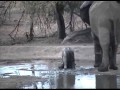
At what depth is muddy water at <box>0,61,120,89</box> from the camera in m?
11.3

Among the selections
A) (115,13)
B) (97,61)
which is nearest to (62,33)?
(97,61)

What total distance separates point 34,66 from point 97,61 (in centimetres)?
297

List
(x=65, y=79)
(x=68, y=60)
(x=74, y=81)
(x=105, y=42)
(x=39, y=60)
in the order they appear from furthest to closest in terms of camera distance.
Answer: (x=39, y=60)
(x=68, y=60)
(x=105, y=42)
(x=65, y=79)
(x=74, y=81)

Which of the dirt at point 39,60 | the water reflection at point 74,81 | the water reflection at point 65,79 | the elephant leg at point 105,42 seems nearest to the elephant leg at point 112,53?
the dirt at point 39,60

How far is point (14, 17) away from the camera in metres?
36.0

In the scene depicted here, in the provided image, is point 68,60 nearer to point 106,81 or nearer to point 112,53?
point 112,53

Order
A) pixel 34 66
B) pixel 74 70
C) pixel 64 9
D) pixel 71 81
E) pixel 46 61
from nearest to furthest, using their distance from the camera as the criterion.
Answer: pixel 71 81 < pixel 74 70 < pixel 34 66 < pixel 46 61 < pixel 64 9

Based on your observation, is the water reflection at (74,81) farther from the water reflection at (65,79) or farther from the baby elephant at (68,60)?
the baby elephant at (68,60)

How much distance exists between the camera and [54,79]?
12664mm

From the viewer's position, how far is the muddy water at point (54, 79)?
37.1 feet

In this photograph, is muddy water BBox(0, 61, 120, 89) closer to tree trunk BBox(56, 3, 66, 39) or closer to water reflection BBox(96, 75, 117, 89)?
water reflection BBox(96, 75, 117, 89)

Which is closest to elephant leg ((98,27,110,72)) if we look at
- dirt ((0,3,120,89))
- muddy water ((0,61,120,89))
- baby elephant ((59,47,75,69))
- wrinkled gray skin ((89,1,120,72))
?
wrinkled gray skin ((89,1,120,72))

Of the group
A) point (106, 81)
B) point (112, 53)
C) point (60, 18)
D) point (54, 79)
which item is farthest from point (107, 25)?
point (60, 18)

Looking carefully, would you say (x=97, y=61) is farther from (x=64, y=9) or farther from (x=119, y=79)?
(x=64, y=9)
